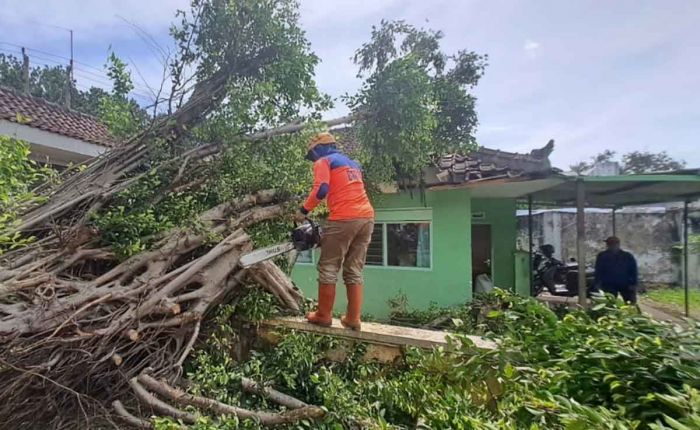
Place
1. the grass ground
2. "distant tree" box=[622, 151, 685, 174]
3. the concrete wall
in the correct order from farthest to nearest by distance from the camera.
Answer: "distant tree" box=[622, 151, 685, 174]
the concrete wall
the grass ground

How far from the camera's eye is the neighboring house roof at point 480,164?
6795 mm

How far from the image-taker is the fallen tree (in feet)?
11.5

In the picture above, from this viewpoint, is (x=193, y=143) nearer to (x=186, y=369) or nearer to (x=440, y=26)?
(x=186, y=369)

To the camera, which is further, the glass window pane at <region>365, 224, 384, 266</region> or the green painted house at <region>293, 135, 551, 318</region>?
the glass window pane at <region>365, 224, 384, 266</region>

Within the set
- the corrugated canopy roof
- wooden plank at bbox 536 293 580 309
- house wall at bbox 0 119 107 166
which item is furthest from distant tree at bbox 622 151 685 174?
house wall at bbox 0 119 107 166

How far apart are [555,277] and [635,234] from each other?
889cm

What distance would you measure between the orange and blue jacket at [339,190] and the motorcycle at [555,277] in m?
7.77

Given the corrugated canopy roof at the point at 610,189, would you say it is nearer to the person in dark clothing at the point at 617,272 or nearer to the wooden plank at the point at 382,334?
the person in dark clothing at the point at 617,272

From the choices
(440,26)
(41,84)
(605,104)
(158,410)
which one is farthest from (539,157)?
(41,84)

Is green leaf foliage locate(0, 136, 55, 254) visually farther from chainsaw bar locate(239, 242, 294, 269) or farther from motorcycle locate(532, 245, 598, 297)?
motorcycle locate(532, 245, 598, 297)

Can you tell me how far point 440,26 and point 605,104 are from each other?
586 cm

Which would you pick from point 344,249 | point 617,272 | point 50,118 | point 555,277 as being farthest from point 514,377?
point 50,118

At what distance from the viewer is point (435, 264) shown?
27.9ft

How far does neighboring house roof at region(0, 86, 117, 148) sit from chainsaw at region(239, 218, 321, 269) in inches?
241
